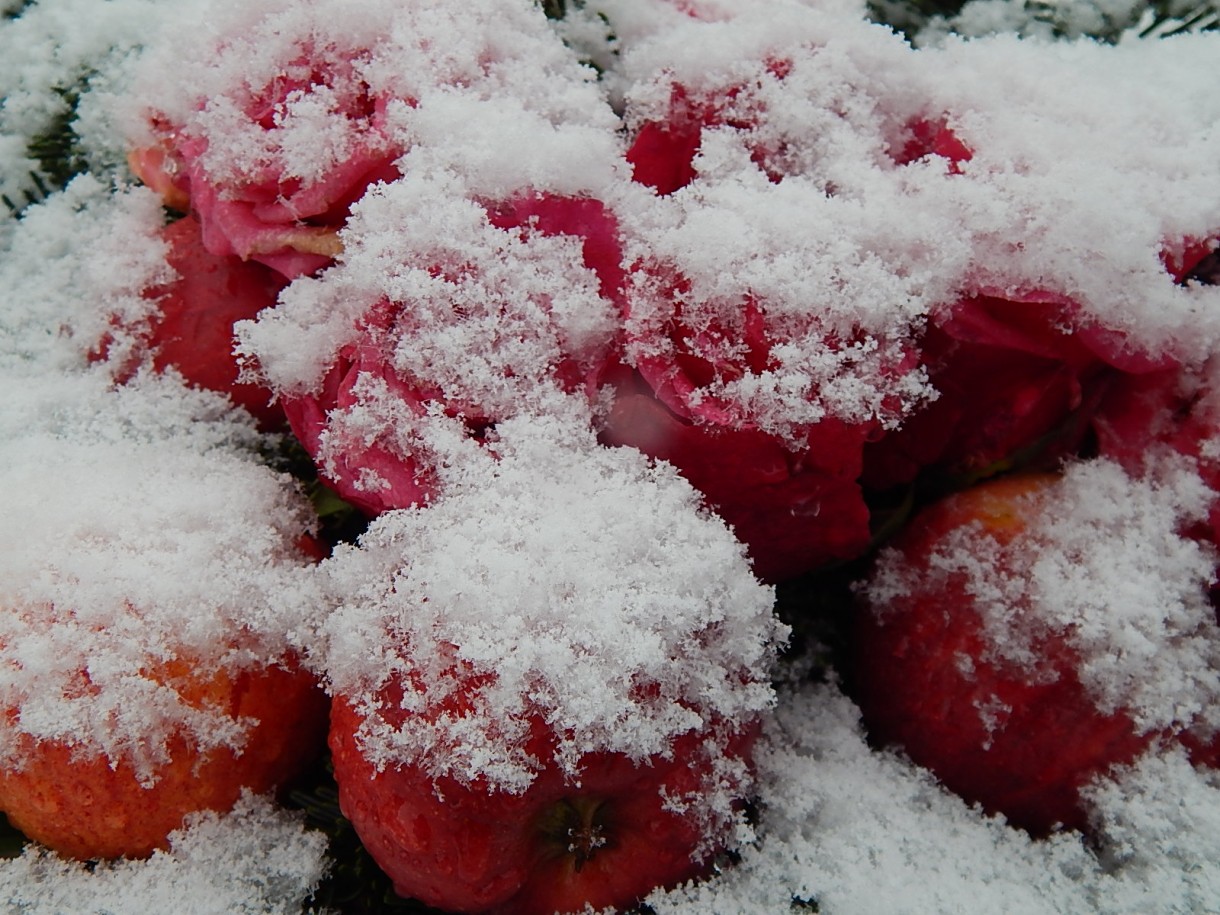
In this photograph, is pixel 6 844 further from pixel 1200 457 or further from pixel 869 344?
pixel 1200 457

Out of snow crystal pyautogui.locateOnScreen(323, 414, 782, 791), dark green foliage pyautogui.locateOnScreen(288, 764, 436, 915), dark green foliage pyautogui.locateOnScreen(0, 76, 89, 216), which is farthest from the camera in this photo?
dark green foliage pyautogui.locateOnScreen(0, 76, 89, 216)

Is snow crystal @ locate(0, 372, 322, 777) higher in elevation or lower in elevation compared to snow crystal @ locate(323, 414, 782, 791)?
lower

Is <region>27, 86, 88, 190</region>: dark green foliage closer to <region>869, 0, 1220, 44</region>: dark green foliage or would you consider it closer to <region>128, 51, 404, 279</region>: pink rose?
<region>128, 51, 404, 279</region>: pink rose

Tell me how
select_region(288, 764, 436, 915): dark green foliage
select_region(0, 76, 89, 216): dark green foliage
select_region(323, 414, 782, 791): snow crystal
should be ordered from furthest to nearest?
select_region(0, 76, 89, 216): dark green foliage → select_region(288, 764, 436, 915): dark green foliage → select_region(323, 414, 782, 791): snow crystal

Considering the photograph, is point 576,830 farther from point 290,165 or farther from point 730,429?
point 290,165

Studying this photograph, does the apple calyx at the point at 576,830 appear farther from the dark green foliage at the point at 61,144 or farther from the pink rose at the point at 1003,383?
the dark green foliage at the point at 61,144

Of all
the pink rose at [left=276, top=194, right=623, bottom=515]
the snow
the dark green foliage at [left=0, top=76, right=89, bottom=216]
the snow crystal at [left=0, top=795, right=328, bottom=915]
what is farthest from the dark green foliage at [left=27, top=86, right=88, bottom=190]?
the snow crystal at [left=0, top=795, right=328, bottom=915]

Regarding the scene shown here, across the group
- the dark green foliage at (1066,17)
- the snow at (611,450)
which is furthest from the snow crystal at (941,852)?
the dark green foliage at (1066,17)

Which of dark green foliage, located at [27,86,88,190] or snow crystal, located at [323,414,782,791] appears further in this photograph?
dark green foliage, located at [27,86,88,190]
